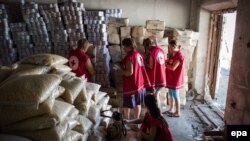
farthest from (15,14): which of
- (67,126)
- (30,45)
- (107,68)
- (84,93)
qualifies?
(67,126)

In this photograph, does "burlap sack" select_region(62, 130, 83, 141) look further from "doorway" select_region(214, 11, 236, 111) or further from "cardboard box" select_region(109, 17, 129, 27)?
"doorway" select_region(214, 11, 236, 111)

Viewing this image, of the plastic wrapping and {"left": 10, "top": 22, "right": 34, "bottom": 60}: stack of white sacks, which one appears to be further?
{"left": 10, "top": 22, "right": 34, "bottom": 60}: stack of white sacks

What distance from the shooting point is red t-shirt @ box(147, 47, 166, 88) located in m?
5.69

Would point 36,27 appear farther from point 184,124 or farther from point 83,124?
point 83,124

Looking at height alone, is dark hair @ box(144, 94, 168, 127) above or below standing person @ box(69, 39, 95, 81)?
below

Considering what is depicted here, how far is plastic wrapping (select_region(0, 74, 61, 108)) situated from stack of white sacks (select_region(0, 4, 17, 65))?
→ 213 inches

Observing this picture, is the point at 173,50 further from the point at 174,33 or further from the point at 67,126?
the point at 67,126

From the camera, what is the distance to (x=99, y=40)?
272 inches

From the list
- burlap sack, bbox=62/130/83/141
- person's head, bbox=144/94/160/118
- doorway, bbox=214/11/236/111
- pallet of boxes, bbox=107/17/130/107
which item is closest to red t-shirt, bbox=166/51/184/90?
pallet of boxes, bbox=107/17/130/107

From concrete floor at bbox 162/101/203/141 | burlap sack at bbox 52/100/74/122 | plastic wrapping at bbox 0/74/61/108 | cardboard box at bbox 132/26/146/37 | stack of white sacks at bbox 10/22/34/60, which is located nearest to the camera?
plastic wrapping at bbox 0/74/61/108

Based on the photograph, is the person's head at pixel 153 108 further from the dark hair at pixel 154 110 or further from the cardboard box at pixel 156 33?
the cardboard box at pixel 156 33

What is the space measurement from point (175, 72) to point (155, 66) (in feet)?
1.57

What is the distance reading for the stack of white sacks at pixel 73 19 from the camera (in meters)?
6.90

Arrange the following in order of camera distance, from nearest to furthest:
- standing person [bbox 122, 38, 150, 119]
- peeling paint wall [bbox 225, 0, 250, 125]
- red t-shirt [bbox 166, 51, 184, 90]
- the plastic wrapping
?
the plastic wrapping → peeling paint wall [bbox 225, 0, 250, 125] → standing person [bbox 122, 38, 150, 119] → red t-shirt [bbox 166, 51, 184, 90]
